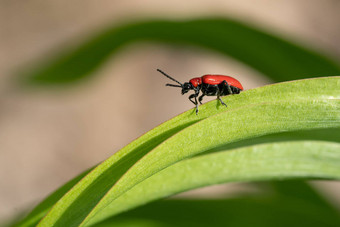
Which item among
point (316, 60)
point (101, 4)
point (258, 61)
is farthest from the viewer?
point (101, 4)

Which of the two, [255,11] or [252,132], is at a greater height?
[255,11]

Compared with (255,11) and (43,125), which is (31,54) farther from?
(255,11)

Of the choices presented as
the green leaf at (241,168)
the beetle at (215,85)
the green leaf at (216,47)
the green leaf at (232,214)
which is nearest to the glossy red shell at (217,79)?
the beetle at (215,85)

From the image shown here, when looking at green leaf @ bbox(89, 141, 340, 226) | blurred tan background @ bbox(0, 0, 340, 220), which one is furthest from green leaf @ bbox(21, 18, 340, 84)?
blurred tan background @ bbox(0, 0, 340, 220)

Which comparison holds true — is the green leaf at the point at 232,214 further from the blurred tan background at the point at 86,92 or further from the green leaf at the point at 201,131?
the blurred tan background at the point at 86,92

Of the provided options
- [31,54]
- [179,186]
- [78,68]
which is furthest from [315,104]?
[31,54]
